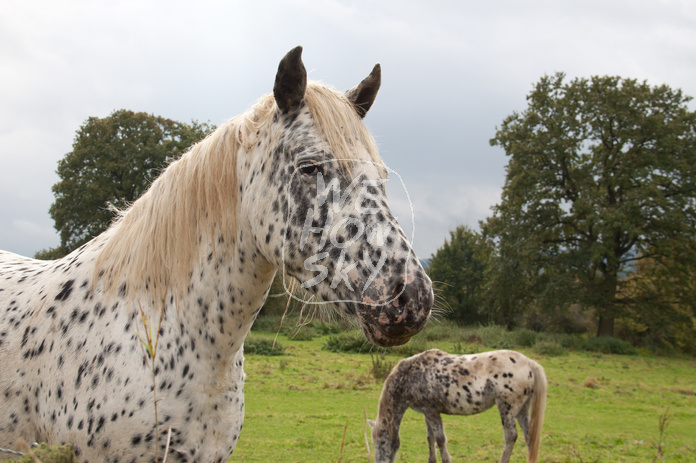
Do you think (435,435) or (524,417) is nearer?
(435,435)

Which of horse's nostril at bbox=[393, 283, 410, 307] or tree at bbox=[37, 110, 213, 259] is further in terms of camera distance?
tree at bbox=[37, 110, 213, 259]

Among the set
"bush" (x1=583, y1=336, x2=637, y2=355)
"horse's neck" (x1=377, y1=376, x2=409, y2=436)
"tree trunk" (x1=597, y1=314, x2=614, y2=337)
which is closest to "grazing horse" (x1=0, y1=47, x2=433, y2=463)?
"horse's neck" (x1=377, y1=376, x2=409, y2=436)

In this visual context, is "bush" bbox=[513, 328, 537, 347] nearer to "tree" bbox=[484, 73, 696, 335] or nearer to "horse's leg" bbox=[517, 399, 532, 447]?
"tree" bbox=[484, 73, 696, 335]

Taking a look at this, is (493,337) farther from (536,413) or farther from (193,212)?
(193,212)

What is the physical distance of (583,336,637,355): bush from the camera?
2338 cm

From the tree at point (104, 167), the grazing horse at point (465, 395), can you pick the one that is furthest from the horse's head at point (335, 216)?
the tree at point (104, 167)

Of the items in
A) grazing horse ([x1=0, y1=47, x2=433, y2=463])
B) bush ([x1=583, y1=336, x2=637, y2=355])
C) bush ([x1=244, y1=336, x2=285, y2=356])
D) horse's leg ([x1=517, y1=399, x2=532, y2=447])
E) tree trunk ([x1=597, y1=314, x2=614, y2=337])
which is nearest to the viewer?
grazing horse ([x1=0, y1=47, x2=433, y2=463])

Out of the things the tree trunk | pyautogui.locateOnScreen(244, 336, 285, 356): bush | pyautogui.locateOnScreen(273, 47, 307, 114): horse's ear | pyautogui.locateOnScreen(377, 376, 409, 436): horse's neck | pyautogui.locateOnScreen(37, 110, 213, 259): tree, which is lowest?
pyautogui.locateOnScreen(244, 336, 285, 356): bush

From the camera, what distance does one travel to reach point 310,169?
1.87 metres

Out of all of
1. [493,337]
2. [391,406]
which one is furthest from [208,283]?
[493,337]

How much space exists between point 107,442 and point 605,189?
95.4ft

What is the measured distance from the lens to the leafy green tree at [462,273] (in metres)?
33.6

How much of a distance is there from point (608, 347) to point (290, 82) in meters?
26.1

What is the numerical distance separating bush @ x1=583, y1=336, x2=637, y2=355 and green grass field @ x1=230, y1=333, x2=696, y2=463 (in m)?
4.20
